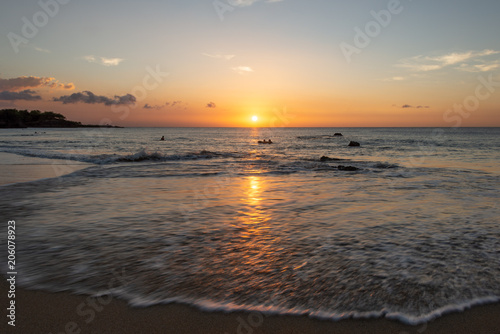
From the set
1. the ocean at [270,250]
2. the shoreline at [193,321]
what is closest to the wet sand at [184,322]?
the shoreline at [193,321]

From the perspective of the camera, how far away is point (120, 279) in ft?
14.1

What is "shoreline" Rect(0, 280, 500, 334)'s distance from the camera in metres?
3.26

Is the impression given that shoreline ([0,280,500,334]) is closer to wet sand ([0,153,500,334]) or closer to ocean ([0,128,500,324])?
wet sand ([0,153,500,334])

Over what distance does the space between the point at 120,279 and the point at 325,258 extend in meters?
3.17

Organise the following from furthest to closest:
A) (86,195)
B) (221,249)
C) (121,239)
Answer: (86,195), (121,239), (221,249)

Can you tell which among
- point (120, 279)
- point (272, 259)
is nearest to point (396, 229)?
point (272, 259)

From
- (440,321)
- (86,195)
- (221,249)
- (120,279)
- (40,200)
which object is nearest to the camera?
(440,321)

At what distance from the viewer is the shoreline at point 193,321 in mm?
3260

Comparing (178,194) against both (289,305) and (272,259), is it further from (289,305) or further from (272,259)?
(289,305)

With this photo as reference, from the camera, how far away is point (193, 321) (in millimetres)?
3387
